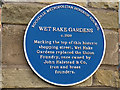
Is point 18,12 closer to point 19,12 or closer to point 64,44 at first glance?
point 19,12

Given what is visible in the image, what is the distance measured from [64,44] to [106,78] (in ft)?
2.04

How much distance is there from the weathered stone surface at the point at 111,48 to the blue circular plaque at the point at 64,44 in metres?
0.07

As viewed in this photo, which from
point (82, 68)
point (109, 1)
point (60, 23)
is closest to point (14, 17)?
point (60, 23)

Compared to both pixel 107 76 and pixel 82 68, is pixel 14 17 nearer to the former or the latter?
pixel 82 68

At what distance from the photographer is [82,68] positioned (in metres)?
2.21

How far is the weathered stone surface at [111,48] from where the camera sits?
2279 millimetres

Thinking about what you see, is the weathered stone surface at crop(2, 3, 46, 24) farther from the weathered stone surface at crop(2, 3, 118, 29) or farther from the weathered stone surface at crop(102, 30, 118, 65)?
the weathered stone surface at crop(102, 30, 118, 65)

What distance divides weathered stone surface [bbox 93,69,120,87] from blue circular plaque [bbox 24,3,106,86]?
0.09 meters

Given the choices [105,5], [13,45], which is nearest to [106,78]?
[105,5]

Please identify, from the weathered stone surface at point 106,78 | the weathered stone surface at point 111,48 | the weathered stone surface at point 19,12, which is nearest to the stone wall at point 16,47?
the weathered stone surface at point 19,12

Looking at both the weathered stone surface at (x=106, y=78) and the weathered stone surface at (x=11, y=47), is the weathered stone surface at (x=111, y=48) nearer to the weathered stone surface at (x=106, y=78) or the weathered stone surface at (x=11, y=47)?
the weathered stone surface at (x=106, y=78)

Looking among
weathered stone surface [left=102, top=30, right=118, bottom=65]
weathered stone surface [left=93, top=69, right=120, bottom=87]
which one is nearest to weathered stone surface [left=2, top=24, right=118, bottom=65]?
weathered stone surface [left=93, top=69, right=120, bottom=87]

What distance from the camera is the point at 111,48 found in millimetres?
2293

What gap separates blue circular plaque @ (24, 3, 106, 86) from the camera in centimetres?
214
